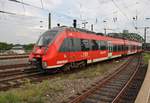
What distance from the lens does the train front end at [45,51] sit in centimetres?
1581

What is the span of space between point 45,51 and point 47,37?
143 centimetres

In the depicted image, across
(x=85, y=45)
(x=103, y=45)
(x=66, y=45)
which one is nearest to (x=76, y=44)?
(x=66, y=45)

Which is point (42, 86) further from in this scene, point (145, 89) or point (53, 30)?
point (53, 30)

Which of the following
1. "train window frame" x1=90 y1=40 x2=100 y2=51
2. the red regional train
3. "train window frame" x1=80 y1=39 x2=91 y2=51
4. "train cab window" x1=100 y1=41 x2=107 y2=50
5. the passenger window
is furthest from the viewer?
"train cab window" x1=100 y1=41 x2=107 y2=50

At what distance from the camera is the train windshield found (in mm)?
16820

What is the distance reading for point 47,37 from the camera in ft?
56.2

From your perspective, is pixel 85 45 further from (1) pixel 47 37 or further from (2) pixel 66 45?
(1) pixel 47 37

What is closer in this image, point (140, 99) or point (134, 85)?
point (140, 99)

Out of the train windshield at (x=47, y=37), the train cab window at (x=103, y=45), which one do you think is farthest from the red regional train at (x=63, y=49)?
the train cab window at (x=103, y=45)

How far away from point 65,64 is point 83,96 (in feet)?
24.1

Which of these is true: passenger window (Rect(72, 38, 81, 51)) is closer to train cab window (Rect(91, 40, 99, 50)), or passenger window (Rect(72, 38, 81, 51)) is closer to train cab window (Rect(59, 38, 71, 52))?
train cab window (Rect(59, 38, 71, 52))

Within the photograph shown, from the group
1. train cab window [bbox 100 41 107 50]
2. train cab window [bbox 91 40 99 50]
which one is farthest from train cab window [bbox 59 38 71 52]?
train cab window [bbox 100 41 107 50]

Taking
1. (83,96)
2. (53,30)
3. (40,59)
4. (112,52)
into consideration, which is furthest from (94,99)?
(112,52)

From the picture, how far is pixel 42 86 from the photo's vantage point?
12031mm
